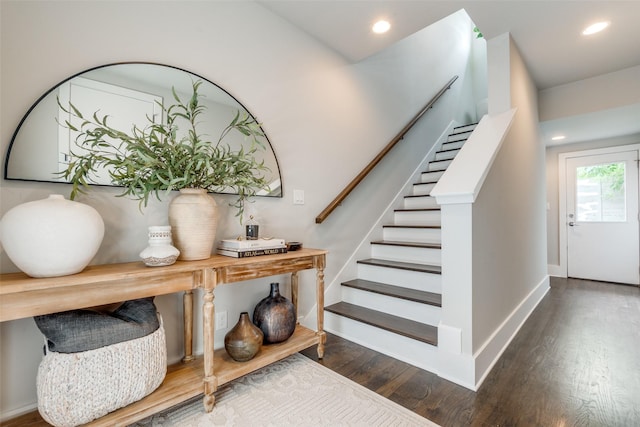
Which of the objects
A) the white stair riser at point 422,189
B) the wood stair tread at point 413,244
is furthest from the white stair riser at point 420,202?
the wood stair tread at point 413,244

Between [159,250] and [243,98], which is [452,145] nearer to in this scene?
[243,98]

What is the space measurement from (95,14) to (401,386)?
2451 mm

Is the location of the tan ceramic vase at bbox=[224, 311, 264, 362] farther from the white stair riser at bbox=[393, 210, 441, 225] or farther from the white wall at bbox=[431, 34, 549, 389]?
the white stair riser at bbox=[393, 210, 441, 225]

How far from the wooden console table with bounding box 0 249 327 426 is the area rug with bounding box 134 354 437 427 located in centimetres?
11

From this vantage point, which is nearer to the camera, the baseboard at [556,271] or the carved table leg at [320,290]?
the carved table leg at [320,290]

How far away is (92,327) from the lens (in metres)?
1.12

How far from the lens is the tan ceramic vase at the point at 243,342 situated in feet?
5.09

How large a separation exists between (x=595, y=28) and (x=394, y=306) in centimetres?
261

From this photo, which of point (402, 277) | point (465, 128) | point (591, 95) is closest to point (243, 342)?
point (402, 277)

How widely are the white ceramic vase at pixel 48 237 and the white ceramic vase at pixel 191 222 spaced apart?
14.2 inches

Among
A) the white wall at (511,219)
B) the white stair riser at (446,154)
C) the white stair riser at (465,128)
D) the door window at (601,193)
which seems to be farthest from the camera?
the white stair riser at (465,128)

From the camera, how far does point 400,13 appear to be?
6.59ft

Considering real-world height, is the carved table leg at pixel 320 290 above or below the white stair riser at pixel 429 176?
below

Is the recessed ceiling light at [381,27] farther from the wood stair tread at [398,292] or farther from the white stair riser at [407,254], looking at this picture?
the wood stair tread at [398,292]
